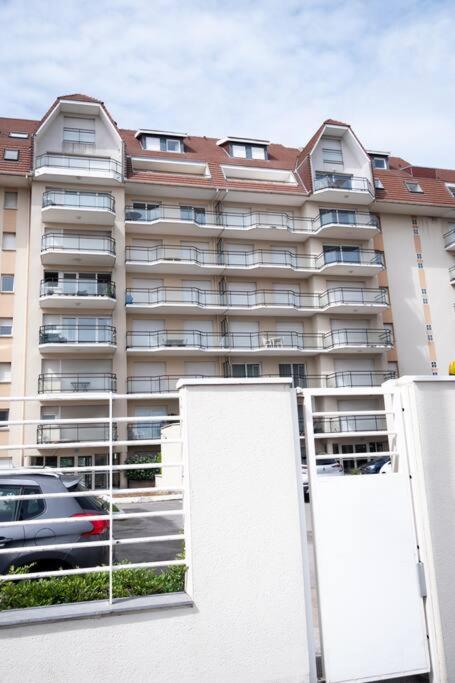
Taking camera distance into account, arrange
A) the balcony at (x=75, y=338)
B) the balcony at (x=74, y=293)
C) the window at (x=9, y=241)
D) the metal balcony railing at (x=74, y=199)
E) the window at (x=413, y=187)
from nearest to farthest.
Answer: the balcony at (x=75, y=338)
the balcony at (x=74, y=293)
the metal balcony railing at (x=74, y=199)
the window at (x=9, y=241)
the window at (x=413, y=187)

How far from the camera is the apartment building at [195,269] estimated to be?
88.9 ft

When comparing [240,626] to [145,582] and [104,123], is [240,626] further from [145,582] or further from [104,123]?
[104,123]

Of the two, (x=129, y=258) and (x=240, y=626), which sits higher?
(x=129, y=258)

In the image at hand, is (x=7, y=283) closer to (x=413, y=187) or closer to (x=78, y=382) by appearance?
(x=78, y=382)

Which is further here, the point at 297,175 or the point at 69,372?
the point at 297,175

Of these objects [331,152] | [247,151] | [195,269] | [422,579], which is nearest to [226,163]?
[247,151]

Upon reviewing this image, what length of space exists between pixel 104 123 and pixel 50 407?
52.9 feet

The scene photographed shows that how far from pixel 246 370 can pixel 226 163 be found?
13328 millimetres

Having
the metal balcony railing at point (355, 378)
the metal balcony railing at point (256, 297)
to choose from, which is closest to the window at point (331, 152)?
the metal balcony railing at point (256, 297)

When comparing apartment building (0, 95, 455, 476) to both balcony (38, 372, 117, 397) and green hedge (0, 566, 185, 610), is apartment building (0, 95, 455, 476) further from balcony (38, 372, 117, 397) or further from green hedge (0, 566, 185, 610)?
green hedge (0, 566, 185, 610)

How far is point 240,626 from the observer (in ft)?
12.5

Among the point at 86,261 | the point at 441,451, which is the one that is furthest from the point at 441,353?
the point at 441,451

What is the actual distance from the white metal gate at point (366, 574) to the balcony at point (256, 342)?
952 inches

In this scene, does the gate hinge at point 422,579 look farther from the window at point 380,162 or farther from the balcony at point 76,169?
the window at point 380,162
